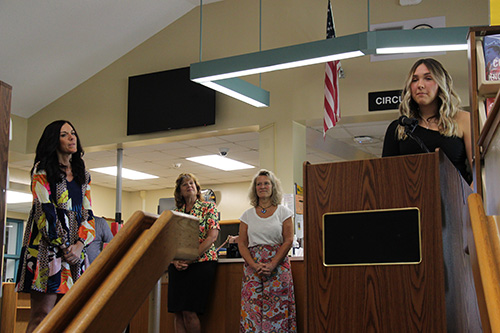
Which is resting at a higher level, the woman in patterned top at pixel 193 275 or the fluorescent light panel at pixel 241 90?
the fluorescent light panel at pixel 241 90

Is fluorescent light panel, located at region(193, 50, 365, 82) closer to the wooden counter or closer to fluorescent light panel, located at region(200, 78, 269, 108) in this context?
fluorescent light panel, located at region(200, 78, 269, 108)

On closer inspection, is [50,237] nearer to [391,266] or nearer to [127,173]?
[391,266]

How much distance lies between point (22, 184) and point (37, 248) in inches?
384

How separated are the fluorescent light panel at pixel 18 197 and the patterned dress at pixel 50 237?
10354 mm

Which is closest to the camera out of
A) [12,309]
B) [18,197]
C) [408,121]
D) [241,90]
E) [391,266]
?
[391,266]

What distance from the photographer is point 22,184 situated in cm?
1219

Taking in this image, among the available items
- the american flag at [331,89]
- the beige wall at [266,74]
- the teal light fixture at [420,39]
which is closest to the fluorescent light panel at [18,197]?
the beige wall at [266,74]

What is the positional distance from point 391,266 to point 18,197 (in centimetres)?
1236

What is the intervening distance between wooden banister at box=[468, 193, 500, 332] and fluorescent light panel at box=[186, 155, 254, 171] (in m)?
9.72

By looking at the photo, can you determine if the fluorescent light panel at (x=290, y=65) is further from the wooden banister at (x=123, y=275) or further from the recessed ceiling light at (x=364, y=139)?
the wooden banister at (x=123, y=275)

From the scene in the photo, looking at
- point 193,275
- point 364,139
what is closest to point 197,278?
point 193,275

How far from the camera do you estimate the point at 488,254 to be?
142 centimetres

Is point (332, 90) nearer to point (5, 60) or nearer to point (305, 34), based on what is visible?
point (305, 34)

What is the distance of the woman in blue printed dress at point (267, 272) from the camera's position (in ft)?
14.7
